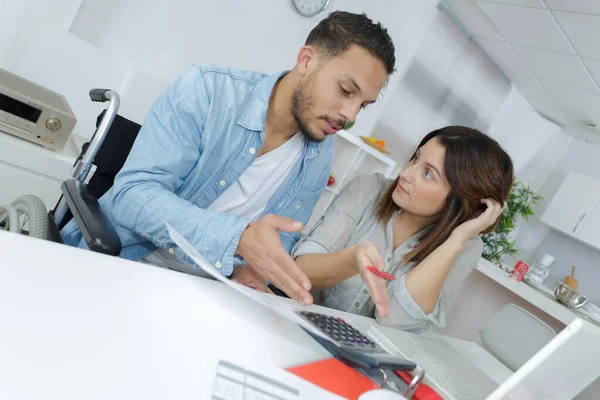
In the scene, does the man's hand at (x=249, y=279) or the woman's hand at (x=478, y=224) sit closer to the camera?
the man's hand at (x=249, y=279)

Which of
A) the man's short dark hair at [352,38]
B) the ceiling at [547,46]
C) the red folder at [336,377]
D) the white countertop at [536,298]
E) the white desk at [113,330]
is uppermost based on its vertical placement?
the ceiling at [547,46]

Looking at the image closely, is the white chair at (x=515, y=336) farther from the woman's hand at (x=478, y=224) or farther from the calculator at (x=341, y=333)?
the calculator at (x=341, y=333)

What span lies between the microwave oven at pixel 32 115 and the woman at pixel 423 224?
1017 millimetres

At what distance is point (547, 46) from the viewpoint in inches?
137

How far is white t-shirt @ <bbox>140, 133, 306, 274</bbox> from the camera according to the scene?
1.39 metres

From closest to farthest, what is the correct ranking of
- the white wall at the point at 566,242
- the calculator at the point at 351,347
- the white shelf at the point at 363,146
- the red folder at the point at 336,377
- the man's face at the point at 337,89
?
the red folder at the point at 336,377 → the calculator at the point at 351,347 → the man's face at the point at 337,89 → the white shelf at the point at 363,146 → the white wall at the point at 566,242

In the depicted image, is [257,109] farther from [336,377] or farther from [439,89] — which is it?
[439,89]

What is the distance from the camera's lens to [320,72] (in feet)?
4.27

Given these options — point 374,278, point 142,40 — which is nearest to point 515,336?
point 374,278

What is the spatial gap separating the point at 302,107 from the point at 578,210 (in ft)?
15.8

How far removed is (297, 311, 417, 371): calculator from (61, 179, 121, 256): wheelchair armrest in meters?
0.39

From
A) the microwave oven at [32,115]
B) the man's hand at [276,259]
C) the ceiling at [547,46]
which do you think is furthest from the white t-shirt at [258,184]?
the ceiling at [547,46]

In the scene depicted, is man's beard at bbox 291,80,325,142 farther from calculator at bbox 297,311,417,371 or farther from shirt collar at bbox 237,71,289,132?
calculator at bbox 297,311,417,371

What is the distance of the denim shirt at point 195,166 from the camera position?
0.96 metres
